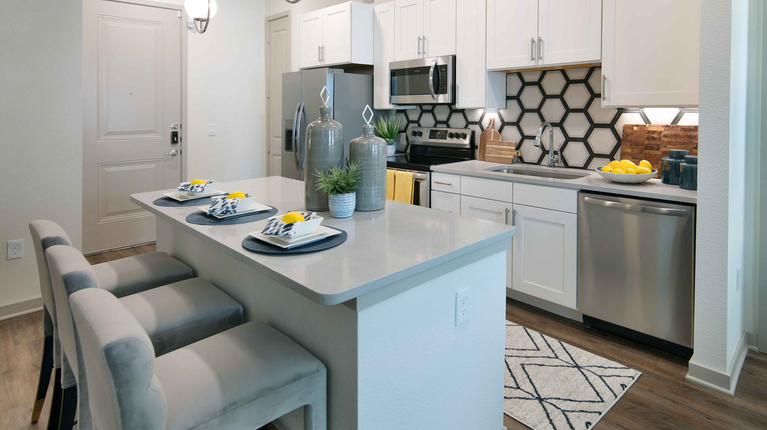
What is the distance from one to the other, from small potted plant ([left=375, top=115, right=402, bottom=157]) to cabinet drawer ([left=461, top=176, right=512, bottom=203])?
1217 mm

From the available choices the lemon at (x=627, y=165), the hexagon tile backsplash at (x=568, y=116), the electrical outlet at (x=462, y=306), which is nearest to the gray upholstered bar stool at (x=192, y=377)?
the electrical outlet at (x=462, y=306)

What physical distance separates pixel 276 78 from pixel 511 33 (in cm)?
294

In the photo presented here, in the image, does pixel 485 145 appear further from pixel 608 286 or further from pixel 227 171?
pixel 227 171

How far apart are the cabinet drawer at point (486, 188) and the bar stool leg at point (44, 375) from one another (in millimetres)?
2481

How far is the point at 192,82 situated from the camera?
16.1 feet

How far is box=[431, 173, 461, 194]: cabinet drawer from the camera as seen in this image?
3434 mm

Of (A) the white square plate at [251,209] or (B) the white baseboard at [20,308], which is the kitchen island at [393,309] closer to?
(A) the white square plate at [251,209]

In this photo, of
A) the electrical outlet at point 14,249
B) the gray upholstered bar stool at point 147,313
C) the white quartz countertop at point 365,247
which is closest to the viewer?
the white quartz countertop at point 365,247

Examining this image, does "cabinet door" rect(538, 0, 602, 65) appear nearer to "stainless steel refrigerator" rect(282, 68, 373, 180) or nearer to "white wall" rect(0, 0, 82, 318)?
"stainless steel refrigerator" rect(282, 68, 373, 180)

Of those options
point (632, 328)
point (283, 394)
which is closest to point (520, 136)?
point (632, 328)

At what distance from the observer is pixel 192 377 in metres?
1.24

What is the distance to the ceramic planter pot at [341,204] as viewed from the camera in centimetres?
181

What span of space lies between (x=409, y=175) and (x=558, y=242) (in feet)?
4.12

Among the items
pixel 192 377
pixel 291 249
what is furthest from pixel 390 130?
pixel 192 377
